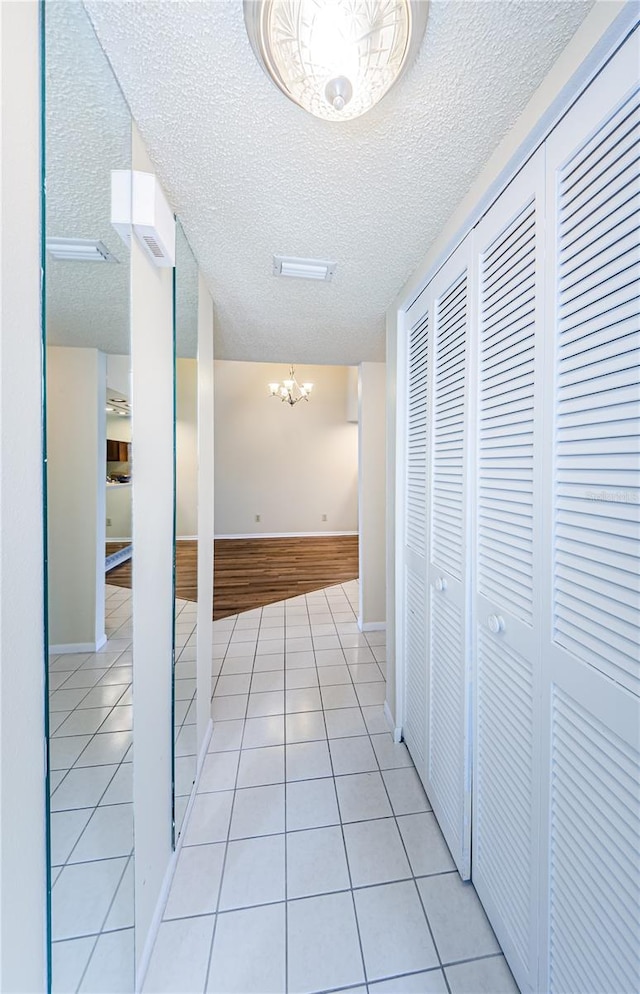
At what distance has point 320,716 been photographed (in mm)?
2137

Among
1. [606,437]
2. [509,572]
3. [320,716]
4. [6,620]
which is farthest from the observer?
[320,716]

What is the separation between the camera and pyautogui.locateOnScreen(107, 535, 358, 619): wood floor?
4195 mm

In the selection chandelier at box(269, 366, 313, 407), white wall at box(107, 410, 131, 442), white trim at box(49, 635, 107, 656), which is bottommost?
white trim at box(49, 635, 107, 656)

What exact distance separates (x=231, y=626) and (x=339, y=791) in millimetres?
2013

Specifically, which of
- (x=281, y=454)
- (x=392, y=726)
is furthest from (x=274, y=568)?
(x=392, y=726)

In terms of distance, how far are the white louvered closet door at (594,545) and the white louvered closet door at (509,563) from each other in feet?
0.18

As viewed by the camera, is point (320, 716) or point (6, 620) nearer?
point (6, 620)

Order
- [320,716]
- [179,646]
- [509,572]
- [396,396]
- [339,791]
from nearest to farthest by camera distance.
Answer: [509,572], [179,646], [339,791], [396,396], [320,716]

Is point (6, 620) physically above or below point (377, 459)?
below

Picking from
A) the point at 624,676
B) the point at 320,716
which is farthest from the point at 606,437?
the point at 320,716

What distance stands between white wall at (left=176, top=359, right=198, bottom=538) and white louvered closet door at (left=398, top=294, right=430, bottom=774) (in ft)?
3.29

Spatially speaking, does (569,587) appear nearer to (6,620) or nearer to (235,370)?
(6,620)

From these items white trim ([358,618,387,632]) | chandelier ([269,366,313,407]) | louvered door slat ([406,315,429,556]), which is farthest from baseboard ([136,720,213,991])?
chandelier ([269,366,313,407])

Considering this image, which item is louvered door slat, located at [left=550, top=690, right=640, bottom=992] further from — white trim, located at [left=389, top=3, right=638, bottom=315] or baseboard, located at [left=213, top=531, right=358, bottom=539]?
baseboard, located at [left=213, top=531, right=358, bottom=539]
